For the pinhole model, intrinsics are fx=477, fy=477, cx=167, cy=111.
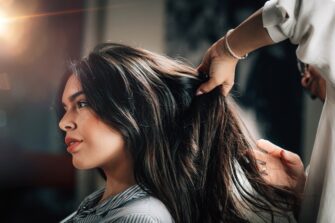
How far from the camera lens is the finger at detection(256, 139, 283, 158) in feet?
4.95

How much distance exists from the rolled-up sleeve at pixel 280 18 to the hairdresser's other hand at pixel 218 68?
164mm

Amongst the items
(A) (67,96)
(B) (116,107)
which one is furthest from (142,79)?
(A) (67,96)

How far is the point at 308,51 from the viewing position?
104 centimetres

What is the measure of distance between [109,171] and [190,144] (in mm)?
252

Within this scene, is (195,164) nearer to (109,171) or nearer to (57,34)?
(109,171)

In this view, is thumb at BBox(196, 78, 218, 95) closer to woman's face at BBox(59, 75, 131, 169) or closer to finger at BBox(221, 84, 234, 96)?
finger at BBox(221, 84, 234, 96)

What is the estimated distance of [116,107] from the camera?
53.2 inches

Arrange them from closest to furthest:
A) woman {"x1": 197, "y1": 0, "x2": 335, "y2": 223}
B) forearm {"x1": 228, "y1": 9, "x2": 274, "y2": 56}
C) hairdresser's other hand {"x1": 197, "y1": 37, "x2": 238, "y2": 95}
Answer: woman {"x1": 197, "y1": 0, "x2": 335, "y2": 223}
forearm {"x1": 228, "y1": 9, "x2": 274, "y2": 56}
hairdresser's other hand {"x1": 197, "y1": 37, "x2": 238, "y2": 95}

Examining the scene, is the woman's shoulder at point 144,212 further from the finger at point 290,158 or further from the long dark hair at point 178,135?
the finger at point 290,158

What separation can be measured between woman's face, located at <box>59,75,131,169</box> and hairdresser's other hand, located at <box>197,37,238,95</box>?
290mm

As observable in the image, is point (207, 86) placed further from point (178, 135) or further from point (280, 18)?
point (280, 18)

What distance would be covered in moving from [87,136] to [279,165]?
62cm

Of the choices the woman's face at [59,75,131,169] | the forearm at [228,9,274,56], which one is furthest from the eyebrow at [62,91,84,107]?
the forearm at [228,9,274,56]

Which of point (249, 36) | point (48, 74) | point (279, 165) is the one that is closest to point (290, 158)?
point (279, 165)
